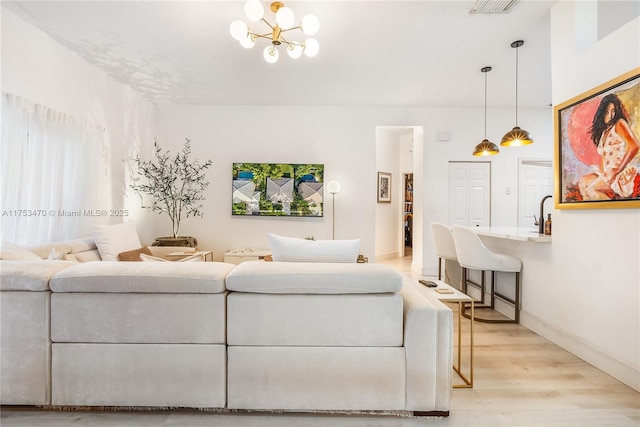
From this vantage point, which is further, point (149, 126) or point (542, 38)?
point (149, 126)

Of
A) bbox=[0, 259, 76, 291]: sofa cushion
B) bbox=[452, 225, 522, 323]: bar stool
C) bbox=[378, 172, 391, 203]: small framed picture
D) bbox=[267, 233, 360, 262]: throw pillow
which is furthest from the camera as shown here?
bbox=[378, 172, 391, 203]: small framed picture

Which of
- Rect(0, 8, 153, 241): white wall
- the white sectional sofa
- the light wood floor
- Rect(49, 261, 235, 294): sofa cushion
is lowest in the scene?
the light wood floor

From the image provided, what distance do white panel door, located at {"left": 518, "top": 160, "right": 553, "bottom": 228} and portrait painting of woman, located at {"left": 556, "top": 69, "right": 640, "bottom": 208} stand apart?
3249 mm

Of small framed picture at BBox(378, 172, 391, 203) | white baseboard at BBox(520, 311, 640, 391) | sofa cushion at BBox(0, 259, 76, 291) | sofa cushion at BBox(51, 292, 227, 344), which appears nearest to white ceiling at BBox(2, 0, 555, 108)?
small framed picture at BBox(378, 172, 391, 203)

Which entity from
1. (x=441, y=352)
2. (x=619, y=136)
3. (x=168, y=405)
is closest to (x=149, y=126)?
(x=168, y=405)

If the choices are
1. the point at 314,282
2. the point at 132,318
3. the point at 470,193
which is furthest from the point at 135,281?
the point at 470,193

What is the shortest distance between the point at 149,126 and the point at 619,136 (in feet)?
18.5

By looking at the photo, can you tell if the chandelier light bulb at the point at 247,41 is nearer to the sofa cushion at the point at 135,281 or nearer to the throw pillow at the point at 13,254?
the sofa cushion at the point at 135,281

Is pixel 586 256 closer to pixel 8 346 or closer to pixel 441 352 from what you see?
pixel 441 352

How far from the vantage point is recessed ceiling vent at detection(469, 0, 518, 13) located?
99.1 inches

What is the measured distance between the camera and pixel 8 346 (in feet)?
5.18

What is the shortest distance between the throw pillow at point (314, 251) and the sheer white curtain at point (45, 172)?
99.1 inches

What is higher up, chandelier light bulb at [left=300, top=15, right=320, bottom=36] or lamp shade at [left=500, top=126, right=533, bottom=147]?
chandelier light bulb at [left=300, top=15, right=320, bottom=36]

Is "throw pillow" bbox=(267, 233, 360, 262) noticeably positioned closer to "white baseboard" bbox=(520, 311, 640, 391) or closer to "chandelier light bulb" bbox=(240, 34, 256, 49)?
"chandelier light bulb" bbox=(240, 34, 256, 49)
